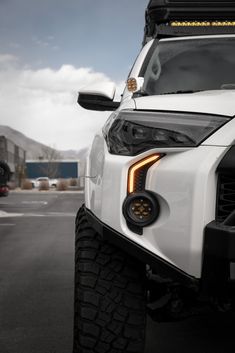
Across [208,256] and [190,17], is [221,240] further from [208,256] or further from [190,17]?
[190,17]

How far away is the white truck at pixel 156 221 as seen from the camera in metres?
2.09

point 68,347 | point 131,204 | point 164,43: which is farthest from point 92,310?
point 164,43

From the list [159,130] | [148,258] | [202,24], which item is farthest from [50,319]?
[202,24]

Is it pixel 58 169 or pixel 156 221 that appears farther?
pixel 58 169

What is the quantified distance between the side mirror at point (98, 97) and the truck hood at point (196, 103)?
0.69 m

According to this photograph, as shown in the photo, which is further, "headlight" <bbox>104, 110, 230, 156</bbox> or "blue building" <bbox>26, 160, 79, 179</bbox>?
"blue building" <bbox>26, 160, 79, 179</bbox>

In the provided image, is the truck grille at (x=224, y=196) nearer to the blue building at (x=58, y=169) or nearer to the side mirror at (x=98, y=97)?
the side mirror at (x=98, y=97)

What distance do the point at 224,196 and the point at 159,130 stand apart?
397mm

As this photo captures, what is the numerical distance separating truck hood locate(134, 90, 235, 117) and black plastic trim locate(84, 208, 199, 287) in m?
0.61

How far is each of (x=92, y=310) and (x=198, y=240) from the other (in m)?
0.62

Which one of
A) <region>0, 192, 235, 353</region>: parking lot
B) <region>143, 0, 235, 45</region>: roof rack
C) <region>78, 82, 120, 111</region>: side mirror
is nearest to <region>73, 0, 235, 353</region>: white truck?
<region>78, 82, 120, 111</region>: side mirror

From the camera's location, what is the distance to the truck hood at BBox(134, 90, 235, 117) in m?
2.25

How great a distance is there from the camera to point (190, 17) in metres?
4.01

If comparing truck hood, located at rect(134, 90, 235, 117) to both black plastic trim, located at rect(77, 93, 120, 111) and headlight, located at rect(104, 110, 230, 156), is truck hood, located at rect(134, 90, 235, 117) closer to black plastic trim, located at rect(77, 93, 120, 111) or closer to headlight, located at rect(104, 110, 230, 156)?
headlight, located at rect(104, 110, 230, 156)
